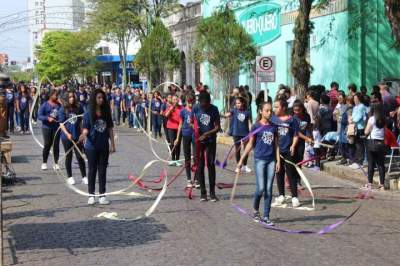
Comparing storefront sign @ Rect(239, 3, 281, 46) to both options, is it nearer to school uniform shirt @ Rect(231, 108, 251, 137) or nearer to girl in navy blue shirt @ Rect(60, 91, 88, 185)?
school uniform shirt @ Rect(231, 108, 251, 137)

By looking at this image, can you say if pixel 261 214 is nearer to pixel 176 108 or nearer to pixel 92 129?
pixel 92 129

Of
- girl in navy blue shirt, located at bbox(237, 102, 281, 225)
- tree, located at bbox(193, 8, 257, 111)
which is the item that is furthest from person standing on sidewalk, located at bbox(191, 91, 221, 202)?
tree, located at bbox(193, 8, 257, 111)

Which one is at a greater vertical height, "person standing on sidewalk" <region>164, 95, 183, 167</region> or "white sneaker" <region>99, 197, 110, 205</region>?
"person standing on sidewalk" <region>164, 95, 183, 167</region>

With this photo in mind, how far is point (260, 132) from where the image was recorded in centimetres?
1022

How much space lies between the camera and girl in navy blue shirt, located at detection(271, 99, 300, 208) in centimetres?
1144

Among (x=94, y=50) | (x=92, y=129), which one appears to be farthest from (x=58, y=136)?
(x=94, y=50)

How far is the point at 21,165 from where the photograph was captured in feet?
59.0

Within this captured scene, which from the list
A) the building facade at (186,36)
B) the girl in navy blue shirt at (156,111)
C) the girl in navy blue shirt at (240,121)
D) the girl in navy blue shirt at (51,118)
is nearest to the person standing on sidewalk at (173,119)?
the girl in navy blue shirt at (240,121)

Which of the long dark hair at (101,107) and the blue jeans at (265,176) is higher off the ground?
the long dark hair at (101,107)

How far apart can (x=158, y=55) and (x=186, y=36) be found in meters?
5.88

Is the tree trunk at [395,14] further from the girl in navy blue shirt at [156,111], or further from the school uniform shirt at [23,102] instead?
the school uniform shirt at [23,102]

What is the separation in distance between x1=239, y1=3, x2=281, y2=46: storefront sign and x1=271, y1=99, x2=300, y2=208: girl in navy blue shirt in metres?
18.9

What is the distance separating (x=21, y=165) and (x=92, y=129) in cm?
698

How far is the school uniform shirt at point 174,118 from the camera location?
54.7 feet
